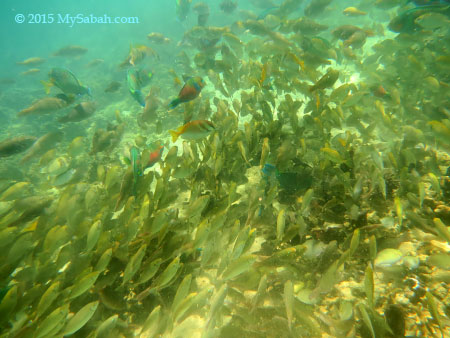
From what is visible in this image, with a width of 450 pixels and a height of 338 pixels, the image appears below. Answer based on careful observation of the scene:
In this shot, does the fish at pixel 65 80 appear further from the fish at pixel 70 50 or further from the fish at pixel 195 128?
the fish at pixel 70 50

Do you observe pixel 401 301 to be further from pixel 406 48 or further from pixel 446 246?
pixel 406 48

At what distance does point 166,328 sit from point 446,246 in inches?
96.0

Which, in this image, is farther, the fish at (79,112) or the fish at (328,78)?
the fish at (79,112)

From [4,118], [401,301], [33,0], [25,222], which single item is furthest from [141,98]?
[33,0]

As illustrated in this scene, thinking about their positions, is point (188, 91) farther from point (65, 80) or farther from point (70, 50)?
point (70, 50)

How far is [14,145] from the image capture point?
4.06m

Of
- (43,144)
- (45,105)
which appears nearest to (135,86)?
(43,144)

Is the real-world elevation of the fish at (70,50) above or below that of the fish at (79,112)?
above

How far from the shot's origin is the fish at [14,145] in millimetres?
3975

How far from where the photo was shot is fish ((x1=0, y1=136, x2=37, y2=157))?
397 cm

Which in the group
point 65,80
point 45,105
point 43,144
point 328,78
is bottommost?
point 43,144

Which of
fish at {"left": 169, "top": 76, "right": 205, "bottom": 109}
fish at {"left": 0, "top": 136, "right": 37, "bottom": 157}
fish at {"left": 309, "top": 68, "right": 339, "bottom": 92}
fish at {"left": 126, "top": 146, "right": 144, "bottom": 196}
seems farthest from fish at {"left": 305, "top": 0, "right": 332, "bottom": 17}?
fish at {"left": 0, "top": 136, "right": 37, "bottom": 157}

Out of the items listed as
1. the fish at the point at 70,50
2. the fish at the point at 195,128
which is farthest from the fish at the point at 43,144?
the fish at the point at 70,50

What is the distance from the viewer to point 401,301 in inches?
59.4
